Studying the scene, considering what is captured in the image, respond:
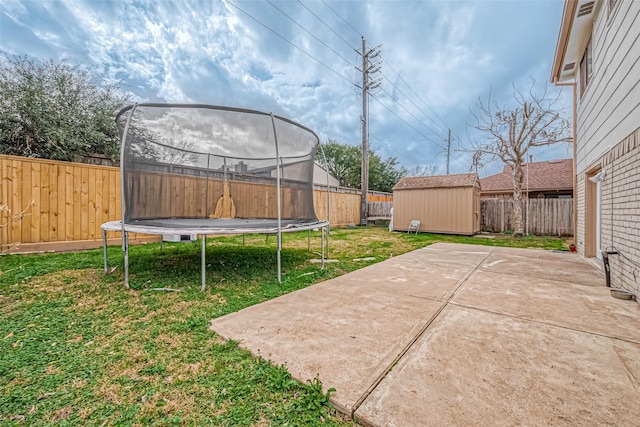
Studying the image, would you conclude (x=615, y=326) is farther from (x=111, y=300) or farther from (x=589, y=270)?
(x=111, y=300)

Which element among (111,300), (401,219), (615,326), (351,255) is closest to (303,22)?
(401,219)

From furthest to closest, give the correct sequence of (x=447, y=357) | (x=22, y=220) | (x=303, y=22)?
(x=303, y=22), (x=22, y=220), (x=447, y=357)

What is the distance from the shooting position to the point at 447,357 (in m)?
1.48

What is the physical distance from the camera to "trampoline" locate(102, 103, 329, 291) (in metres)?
3.02

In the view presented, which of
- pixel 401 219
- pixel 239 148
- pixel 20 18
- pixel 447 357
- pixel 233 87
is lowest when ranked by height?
pixel 447 357

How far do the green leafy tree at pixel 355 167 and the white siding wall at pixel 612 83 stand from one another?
56.5ft

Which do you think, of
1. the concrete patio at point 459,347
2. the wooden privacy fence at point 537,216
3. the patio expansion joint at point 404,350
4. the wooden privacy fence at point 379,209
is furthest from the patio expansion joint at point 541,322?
the wooden privacy fence at point 379,209

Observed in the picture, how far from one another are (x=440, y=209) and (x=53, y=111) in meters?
11.9

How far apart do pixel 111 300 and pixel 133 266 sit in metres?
1.39

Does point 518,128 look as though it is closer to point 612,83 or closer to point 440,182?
point 440,182

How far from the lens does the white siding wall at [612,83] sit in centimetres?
245

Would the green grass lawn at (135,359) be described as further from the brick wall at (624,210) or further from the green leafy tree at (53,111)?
the green leafy tree at (53,111)

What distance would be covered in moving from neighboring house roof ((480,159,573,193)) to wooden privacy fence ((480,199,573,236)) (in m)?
2.89

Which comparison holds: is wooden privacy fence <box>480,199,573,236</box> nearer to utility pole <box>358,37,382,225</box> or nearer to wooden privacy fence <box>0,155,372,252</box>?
utility pole <box>358,37,382,225</box>
